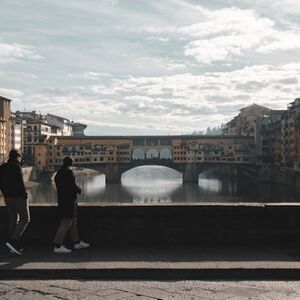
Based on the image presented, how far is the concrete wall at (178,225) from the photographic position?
780 centimetres

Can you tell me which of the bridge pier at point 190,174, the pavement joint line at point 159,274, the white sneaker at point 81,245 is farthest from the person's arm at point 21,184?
the bridge pier at point 190,174

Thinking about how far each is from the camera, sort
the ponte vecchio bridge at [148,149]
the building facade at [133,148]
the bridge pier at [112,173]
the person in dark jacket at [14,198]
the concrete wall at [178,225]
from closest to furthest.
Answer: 1. the person in dark jacket at [14,198]
2. the concrete wall at [178,225]
3. the bridge pier at [112,173]
4. the ponte vecchio bridge at [148,149]
5. the building facade at [133,148]

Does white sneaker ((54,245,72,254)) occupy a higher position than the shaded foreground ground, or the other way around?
white sneaker ((54,245,72,254))

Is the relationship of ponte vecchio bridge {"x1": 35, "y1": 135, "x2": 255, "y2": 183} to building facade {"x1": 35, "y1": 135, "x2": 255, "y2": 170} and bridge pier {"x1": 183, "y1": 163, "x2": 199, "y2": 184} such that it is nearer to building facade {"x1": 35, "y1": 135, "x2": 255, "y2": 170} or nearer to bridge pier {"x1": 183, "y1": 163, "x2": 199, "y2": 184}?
building facade {"x1": 35, "y1": 135, "x2": 255, "y2": 170}

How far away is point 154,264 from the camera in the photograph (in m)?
6.46

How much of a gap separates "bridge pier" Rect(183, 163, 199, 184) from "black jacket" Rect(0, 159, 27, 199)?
8232 centimetres

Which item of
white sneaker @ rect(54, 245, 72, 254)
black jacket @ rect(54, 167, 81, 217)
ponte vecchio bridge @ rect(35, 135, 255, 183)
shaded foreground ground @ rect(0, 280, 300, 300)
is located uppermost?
ponte vecchio bridge @ rect(35, 135, 255, 183)

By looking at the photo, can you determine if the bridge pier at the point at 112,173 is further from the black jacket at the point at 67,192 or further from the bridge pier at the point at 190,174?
the black jacket at the point at 67,192

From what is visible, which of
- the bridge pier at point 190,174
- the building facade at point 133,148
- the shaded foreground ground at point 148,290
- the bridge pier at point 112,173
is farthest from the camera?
the building facade at point 133,148

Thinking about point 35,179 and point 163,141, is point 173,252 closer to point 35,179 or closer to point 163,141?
point 35,179

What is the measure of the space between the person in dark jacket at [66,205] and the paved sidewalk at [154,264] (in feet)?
0.55

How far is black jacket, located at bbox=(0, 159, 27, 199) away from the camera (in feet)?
23.5

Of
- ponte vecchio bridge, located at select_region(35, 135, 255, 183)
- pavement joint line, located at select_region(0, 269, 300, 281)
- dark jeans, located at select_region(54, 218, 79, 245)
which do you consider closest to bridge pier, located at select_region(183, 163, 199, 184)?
ponte vecchio bridge, located at select_region(35, 135, 255, 183)

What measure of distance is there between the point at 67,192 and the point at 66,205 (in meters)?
0.17
